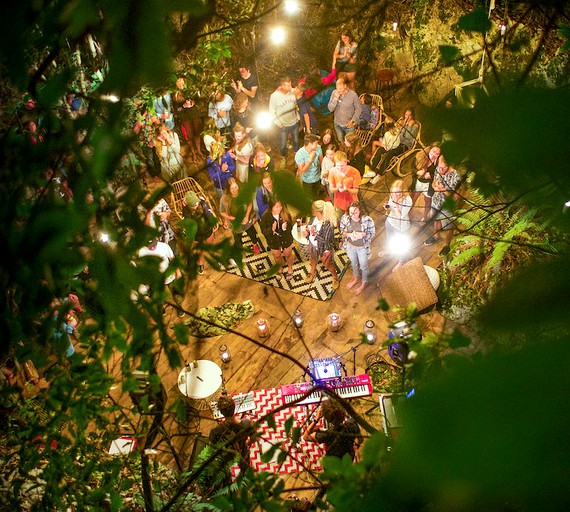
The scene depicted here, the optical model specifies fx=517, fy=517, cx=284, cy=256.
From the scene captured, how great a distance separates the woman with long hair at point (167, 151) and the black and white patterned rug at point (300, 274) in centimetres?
159

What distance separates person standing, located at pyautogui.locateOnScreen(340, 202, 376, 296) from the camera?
6.46 m

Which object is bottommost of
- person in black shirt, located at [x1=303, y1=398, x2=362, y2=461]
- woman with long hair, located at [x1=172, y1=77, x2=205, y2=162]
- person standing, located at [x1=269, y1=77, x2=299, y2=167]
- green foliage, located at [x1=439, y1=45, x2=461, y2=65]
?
green foliage, located at [x1=439, y1=45, x2=461, y2=65]

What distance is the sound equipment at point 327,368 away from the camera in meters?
5.89

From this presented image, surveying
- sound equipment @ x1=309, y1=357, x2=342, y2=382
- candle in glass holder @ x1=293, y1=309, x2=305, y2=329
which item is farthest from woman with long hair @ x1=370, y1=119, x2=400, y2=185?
sound equipment @ x1=309, y1=357, x2=342, y2=382

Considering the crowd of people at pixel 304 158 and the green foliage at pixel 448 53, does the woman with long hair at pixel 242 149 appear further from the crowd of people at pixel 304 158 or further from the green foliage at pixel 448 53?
the green foliage at pixel 448 53

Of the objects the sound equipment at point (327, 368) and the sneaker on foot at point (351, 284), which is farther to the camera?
the sneaker on foot at point (351, 284)

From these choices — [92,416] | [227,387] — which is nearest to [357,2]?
[227,387]

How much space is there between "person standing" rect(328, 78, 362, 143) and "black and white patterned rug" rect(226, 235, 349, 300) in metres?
2.09

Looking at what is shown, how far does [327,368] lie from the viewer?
5.98m

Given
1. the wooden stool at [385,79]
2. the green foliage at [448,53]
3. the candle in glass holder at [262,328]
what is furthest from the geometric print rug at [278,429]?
the wooden stool at [385,79]

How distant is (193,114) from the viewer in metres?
8.70

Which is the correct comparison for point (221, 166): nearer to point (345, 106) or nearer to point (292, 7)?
point (345, 106)

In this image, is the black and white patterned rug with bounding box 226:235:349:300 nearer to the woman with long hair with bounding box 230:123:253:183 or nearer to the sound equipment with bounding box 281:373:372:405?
the woman with long hair with bounding box 230:123:253:183

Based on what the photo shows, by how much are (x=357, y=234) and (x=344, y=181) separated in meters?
0.83
